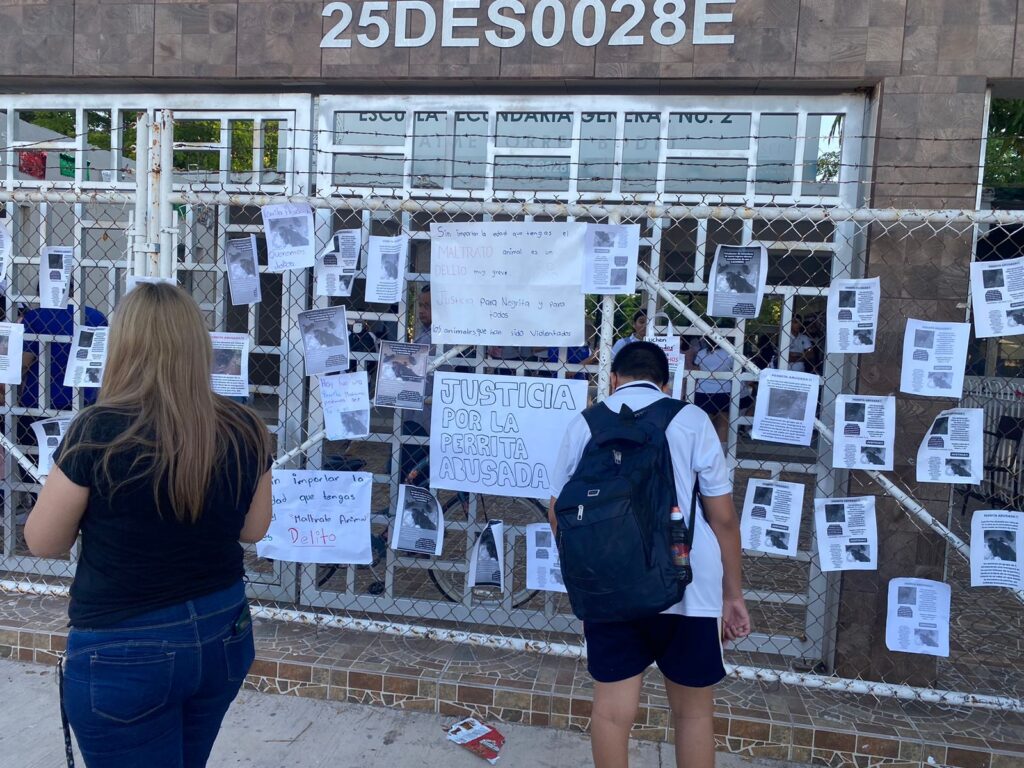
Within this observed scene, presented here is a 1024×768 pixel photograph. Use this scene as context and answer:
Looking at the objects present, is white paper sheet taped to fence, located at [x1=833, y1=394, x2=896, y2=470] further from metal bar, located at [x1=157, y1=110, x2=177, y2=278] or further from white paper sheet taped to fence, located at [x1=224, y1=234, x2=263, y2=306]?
metal bar, located at [x1=157, y1=110, x2=177, y2=278]

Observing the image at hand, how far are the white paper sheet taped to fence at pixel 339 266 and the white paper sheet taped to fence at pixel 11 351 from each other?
154cm

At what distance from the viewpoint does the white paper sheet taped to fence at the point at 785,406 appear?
11.5ft

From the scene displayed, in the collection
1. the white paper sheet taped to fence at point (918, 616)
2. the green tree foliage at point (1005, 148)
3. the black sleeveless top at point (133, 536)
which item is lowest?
the white paper sheet taped to fence at point (918, 616)

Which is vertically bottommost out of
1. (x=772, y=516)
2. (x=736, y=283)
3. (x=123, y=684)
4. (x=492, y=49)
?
(x=123, y=684)

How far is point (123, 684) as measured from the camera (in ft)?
6.66

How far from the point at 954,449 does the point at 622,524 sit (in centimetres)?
180

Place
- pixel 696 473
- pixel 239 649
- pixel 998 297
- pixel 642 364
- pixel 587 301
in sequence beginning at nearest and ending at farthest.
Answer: pixel 239 649, pixel 696 473, pixel 642 364, pixel 998 297, pixel 587 301

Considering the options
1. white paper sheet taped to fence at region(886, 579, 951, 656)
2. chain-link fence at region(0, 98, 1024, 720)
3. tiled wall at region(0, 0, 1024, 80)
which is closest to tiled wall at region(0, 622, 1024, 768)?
chain-link fence at region(0, 98, 1024, 720)

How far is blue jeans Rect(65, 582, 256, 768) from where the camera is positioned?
204cm

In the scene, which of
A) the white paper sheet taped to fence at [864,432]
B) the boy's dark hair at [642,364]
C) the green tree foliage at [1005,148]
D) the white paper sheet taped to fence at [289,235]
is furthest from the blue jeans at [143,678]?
the green tree foliage at [1005,148]

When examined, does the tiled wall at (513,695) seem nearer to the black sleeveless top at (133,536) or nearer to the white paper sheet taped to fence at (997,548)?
the white paper sheet taped to fence at (997,548)

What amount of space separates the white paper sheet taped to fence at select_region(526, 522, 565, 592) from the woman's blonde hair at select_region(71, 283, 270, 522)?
200 centimetres

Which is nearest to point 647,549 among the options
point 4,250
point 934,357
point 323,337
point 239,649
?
point 239,649

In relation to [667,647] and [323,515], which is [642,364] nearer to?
[667,647]
